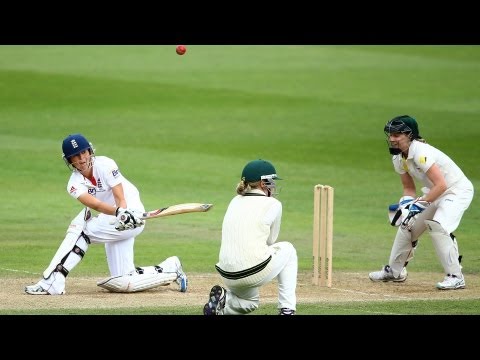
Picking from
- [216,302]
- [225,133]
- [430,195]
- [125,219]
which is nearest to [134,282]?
[125,219]

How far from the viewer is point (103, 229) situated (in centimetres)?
963

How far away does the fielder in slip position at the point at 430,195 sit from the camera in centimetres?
1000

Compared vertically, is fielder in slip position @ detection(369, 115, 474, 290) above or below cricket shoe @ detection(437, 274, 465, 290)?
above

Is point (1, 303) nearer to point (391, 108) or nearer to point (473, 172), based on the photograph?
point (473, 172)

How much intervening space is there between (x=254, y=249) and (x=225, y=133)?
11.9 metres

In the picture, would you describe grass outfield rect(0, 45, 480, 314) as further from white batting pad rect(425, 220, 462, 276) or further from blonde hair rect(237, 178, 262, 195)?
blonde hair rect(237, 178, 262, 195)

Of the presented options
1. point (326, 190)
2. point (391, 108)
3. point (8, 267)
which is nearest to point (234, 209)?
point (326, 190)

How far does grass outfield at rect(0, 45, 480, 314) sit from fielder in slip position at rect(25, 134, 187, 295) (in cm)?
103

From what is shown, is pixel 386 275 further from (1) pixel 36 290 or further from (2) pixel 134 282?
(1) pixel 36 290

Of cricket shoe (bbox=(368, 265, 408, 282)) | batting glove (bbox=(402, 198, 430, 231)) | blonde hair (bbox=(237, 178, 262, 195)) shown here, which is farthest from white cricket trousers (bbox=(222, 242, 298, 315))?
cricket shoe (bbox=(368, 265, 408, 282))

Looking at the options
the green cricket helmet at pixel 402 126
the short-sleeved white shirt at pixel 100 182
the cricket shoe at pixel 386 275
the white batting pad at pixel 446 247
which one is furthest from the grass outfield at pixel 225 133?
the green cricket helmet at pixel 402 126

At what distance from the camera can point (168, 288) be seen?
33.0 ft

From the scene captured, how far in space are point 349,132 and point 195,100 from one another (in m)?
3.50

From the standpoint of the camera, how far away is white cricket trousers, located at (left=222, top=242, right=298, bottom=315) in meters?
7.85
